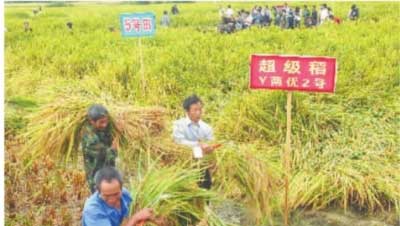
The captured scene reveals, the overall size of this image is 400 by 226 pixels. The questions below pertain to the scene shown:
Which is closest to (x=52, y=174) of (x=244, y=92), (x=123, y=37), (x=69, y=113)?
(x=69, y=113)

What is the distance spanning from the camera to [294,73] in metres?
3.97

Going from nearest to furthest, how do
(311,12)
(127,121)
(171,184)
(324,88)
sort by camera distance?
1. (171,184)
2. (324,88)
3. (127,121)
4. (311,12)

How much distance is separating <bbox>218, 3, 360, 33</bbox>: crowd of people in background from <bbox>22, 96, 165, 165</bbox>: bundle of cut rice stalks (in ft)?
2.93

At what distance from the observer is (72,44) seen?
204 inches

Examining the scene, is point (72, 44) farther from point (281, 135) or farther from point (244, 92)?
point (281, 135)

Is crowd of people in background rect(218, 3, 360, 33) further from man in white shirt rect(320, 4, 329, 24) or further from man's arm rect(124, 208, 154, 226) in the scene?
man's arm rect(124, 208, 154, 226)

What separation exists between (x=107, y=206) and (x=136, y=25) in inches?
79.7

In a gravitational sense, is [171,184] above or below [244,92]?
below

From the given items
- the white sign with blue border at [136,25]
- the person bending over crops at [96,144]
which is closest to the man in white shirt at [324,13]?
the white sign with blue border at [136,25]

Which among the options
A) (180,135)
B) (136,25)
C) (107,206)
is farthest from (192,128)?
(107,206)

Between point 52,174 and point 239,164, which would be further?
point 52,174

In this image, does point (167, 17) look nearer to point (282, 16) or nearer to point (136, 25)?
point (136, 25)

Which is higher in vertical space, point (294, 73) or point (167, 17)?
point (167, 17)

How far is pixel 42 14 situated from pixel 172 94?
44.0 inches
